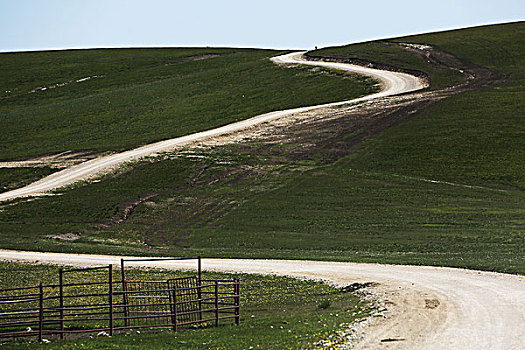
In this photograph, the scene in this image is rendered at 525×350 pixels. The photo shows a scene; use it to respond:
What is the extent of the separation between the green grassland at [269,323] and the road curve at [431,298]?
4.75ft

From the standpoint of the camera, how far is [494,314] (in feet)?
69.3

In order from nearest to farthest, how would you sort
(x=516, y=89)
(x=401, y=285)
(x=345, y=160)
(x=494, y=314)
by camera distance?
1. (x=494, y=314)
2. (x=401, y=285)
3. (x=345, y=160)
4. (x=516, y=89)

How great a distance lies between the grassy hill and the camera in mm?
40844

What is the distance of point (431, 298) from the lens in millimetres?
23953

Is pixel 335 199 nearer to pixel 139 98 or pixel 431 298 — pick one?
pixel 431 298

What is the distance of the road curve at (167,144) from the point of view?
60000 mm

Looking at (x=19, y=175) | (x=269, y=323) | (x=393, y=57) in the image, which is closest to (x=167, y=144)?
(x=19, y=175)

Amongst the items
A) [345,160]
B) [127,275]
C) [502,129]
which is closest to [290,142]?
[345,160]

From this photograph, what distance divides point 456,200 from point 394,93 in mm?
34606

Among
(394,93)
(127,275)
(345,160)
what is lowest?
(127,275)

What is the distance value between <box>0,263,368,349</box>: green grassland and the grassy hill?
26.8 feet

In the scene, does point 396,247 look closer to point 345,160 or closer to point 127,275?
point 127,275

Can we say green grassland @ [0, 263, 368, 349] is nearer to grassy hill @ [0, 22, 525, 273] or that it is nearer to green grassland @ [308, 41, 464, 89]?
grassy hill @ [0, 22, 525, 273]

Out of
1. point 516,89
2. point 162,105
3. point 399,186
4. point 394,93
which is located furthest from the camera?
point 162,105
